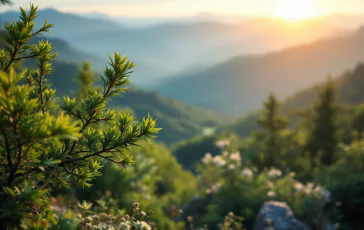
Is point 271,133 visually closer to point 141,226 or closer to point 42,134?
point 141,226

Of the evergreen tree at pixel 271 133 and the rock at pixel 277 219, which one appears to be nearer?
the rock at pixel 277 219

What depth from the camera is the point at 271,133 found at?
23.2 metres

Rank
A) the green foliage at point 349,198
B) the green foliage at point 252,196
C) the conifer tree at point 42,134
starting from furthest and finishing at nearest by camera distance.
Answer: the green foliage at point 349,198 < the green foliage at point 252,196 < the conifer tree at point 42,134

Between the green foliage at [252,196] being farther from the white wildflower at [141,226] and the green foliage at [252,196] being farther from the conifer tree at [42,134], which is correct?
the conifer tree at [42,134]

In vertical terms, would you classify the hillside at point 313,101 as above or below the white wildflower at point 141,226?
above

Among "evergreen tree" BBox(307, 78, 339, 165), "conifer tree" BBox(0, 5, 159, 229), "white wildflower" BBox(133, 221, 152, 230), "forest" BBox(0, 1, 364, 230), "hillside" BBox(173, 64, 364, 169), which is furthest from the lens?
"hillside" BBox(173, 64, 364, 169)

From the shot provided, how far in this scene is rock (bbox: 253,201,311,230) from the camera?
21.1 feet

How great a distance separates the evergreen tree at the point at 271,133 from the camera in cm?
2289

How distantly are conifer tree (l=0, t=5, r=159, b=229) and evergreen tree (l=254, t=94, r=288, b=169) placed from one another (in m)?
21.6

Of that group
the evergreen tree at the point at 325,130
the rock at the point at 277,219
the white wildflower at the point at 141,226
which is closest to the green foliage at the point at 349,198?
the rock at the point at 277,219

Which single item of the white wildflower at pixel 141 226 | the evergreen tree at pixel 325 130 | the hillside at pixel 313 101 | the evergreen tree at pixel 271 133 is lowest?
the white wildflower at pixel 141 226

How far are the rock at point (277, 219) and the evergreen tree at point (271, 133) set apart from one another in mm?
16287

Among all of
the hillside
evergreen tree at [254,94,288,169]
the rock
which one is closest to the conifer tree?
the rock

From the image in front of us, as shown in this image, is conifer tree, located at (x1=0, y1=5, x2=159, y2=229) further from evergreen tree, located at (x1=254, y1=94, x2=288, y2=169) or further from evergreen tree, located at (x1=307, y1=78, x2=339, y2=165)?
evergreen tree, located at (x1=307, y1=78, x2=339, y2=165)
